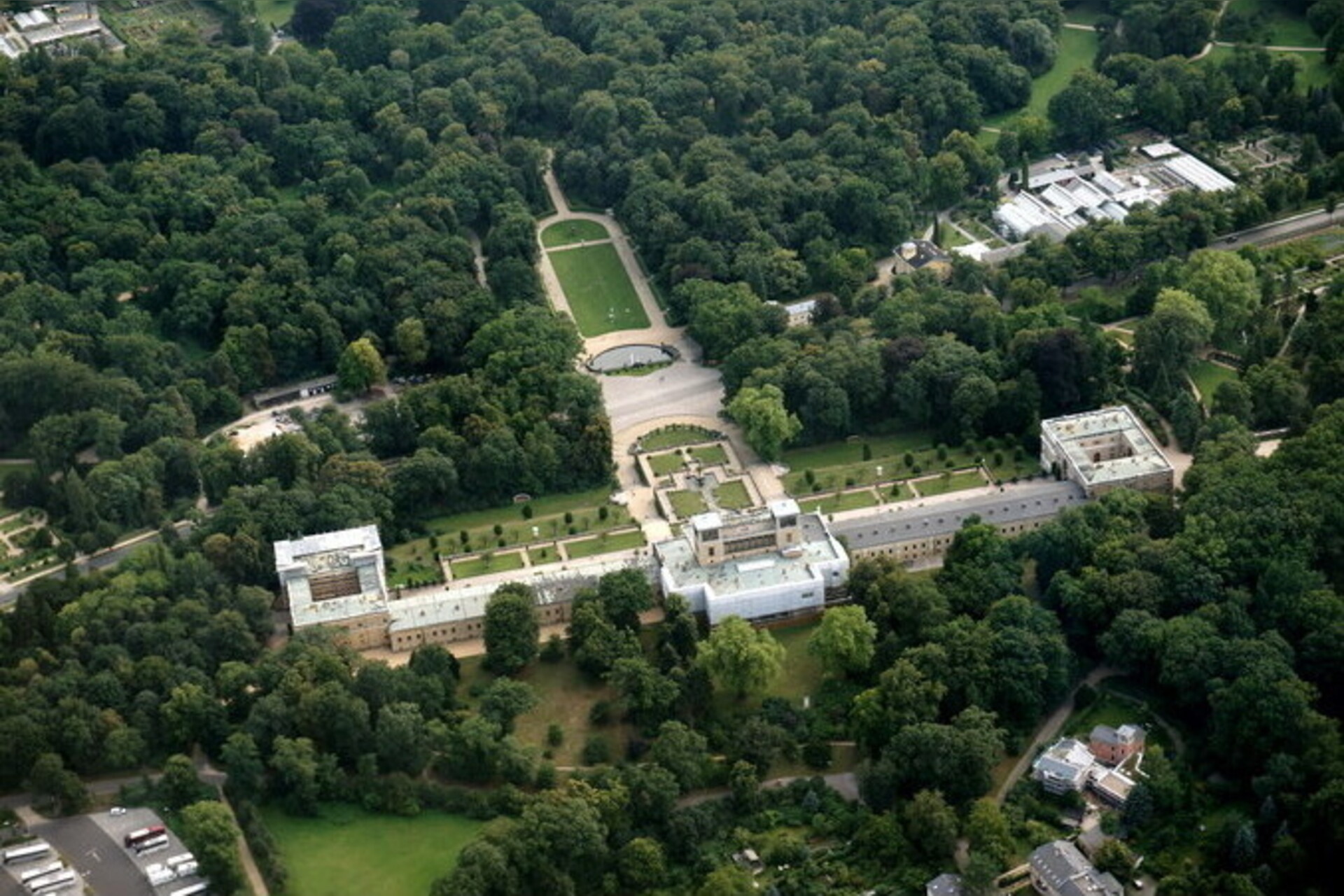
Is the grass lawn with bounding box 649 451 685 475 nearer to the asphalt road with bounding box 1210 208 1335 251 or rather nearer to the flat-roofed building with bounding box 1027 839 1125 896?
the flat-roofed building with bounding box 1027 839 1125 896

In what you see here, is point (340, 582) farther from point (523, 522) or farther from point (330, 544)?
point (523, 522)

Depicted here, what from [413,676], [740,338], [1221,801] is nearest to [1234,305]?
[740,338]

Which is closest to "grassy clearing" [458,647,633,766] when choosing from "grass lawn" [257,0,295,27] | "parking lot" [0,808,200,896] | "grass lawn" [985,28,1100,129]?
"parking lot" [0,808,200,896]

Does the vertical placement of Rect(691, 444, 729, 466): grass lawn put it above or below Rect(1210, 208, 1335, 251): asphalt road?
above

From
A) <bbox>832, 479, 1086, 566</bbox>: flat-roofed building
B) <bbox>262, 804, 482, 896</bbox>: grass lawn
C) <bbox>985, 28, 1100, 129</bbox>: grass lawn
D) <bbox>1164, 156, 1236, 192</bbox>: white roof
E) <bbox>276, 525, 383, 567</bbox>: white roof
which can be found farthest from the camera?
<bbox>985, 28, 1100, 129</bbox>: grass lawn

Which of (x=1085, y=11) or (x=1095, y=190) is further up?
(x=1085, y=11)

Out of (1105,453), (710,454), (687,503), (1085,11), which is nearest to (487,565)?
(687,503)

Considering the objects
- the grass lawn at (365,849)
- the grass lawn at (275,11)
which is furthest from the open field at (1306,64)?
the grass lawn at (365,849)
